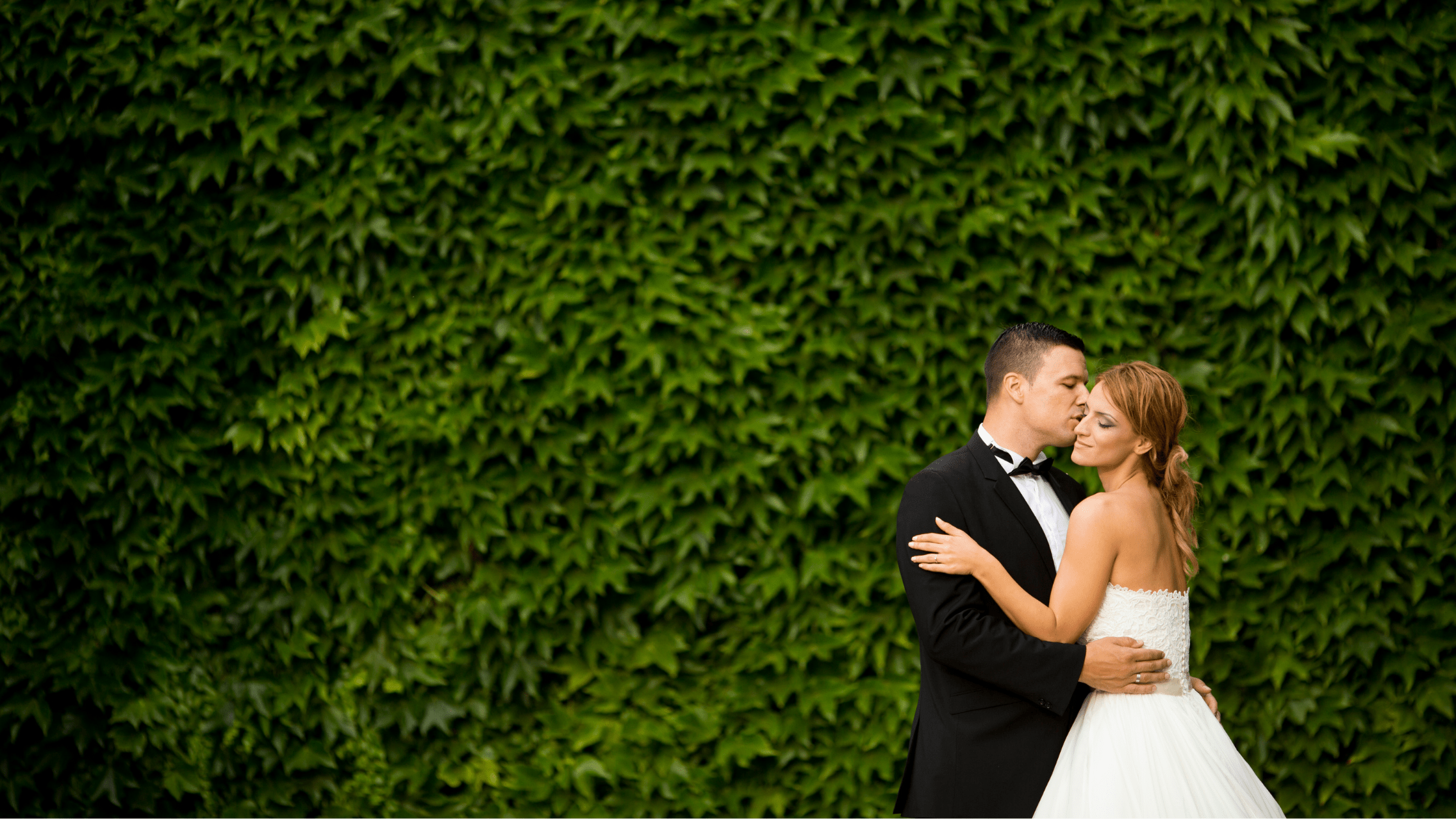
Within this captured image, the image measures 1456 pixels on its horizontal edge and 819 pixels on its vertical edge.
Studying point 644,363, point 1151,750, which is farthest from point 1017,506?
point 644,363

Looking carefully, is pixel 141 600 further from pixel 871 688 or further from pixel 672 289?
pixel 871 688

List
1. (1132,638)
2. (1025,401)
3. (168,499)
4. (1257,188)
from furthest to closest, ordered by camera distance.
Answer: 1. (168,499)
2. (1257,188)
3. (1025,401)
4. (1132,638)

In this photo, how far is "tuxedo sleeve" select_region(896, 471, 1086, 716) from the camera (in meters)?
2.45

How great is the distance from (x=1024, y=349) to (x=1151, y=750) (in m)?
1.17

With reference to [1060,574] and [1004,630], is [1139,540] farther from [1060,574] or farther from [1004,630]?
[1004,630]

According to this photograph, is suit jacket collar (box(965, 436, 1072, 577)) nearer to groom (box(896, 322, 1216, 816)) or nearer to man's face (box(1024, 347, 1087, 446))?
groom (box(896, 322, 1216, 816))

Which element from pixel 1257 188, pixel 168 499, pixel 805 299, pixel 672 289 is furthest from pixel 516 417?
pixel 1257 188

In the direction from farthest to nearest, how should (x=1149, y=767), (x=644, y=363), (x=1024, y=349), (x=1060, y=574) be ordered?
(x=644, y=363) → (x=1024, y=349) → (x=1060, y=574) → (x=1149, y=767)

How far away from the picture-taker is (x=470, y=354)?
409 cm

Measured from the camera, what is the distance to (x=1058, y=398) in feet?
8.93

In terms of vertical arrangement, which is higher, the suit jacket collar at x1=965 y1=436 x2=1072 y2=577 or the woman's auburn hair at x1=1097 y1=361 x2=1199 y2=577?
the woman's auburn hair at x1=1097 y1=361 x2=1199 y2=577

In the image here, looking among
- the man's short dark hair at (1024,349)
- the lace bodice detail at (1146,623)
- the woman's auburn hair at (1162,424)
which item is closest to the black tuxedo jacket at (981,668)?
the lace bodice detail at (1146,623)

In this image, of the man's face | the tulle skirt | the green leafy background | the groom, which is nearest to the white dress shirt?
the groom

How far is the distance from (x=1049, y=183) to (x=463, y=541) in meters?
2.97
